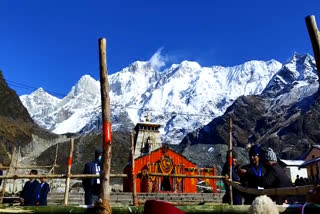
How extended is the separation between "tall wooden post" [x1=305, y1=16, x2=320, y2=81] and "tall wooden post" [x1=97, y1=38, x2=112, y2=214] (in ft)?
12.3

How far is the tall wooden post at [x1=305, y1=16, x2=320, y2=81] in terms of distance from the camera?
610 centimetres

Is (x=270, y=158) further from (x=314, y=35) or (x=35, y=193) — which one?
(x=35, y=193)

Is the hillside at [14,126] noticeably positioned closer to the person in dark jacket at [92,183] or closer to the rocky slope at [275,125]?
the rocky slope at [275,125]

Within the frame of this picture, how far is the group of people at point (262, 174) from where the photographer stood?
6.57m

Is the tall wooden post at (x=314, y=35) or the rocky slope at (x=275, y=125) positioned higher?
the rocky slope at (x=275, y=125)

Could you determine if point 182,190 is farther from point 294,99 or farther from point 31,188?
point 294,99

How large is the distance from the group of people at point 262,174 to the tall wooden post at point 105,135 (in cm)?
298

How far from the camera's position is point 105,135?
618cm

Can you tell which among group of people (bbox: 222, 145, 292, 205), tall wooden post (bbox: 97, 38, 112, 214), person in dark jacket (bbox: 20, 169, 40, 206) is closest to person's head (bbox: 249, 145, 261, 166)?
group of people (bbox: 222, 145, 292, 205)

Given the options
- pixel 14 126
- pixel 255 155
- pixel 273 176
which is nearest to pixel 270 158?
pixel 273 176

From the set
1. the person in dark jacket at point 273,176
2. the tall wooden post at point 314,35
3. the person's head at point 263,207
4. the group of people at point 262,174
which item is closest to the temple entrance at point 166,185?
the group of people at point 262,174

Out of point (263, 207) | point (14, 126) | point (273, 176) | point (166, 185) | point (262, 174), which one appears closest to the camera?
point (263, 207)

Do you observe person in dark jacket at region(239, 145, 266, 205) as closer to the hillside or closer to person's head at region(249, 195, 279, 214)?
person's head at region(249, 195, 279, 214)

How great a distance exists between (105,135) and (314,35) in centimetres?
406
